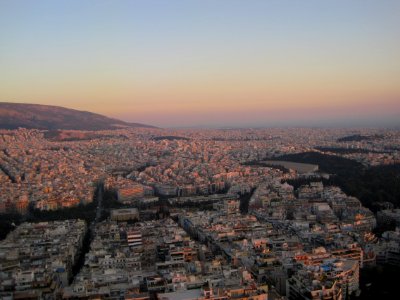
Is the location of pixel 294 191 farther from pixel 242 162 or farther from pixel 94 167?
pixel 94 167

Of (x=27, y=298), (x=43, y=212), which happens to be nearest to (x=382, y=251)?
(x=27, y=298)

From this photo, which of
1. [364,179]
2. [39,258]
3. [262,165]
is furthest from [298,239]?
[262,165]

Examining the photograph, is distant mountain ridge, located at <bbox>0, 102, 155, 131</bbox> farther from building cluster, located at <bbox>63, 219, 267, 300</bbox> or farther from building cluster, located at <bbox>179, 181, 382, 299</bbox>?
building cluster, located at <bbox>63, 219, 267, 300</bbox>

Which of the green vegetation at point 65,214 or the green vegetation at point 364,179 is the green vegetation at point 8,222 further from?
the green vegetation at point 364,179

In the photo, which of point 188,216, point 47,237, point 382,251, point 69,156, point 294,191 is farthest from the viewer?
point 69,156

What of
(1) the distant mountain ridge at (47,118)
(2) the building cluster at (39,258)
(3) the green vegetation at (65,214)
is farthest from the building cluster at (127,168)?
(1) the distant mountain ridge at (47,118)

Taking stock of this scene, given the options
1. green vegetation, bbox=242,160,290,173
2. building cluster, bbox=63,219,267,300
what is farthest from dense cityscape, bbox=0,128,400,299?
green vegetation, bbox=242,160,290,173
